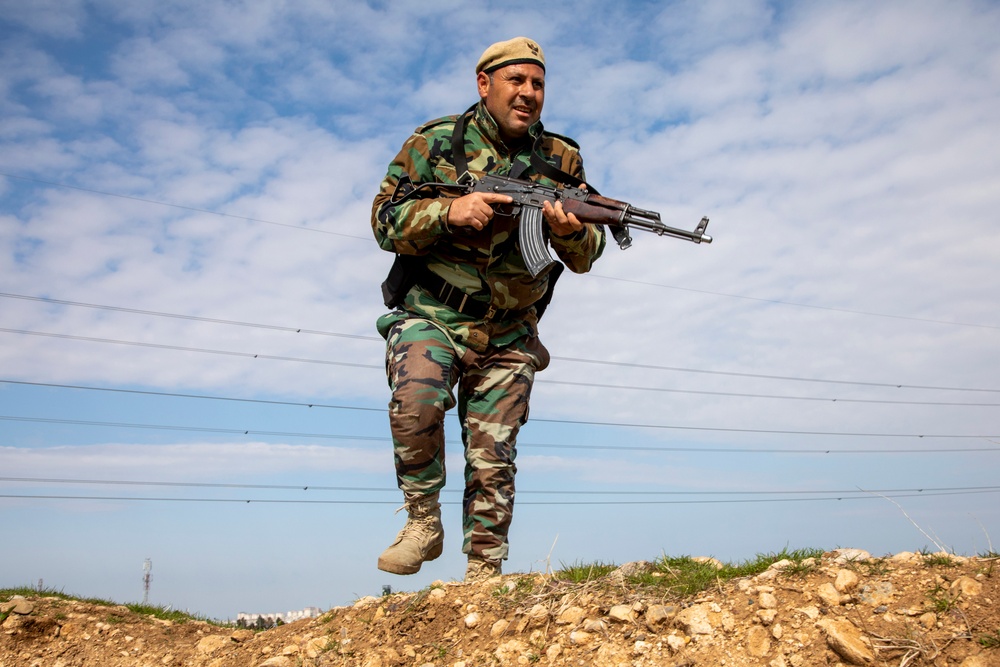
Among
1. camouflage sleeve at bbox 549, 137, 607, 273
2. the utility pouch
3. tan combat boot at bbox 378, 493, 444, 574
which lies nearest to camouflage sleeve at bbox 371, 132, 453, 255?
the utility pouch

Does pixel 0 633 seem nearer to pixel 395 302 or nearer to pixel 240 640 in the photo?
pixel 240 640

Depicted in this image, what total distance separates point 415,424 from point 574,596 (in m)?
1.34

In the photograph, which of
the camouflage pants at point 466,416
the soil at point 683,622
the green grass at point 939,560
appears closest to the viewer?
the soil at point 683,622

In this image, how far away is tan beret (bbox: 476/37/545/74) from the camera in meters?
5.39

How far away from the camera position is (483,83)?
219 inches

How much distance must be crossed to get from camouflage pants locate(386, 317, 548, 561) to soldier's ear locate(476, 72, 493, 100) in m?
1.46

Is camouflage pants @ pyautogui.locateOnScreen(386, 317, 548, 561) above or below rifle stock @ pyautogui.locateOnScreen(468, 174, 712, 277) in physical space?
below

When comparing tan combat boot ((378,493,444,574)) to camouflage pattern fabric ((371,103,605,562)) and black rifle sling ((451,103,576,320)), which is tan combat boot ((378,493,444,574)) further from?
black rifle sling ((451,103,576,320))

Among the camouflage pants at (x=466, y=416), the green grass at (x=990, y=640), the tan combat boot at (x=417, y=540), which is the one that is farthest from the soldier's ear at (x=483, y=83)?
the green grass at (x=990, y=640)

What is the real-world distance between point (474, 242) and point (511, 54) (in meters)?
1.15

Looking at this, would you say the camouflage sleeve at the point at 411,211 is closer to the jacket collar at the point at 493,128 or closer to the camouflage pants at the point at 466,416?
the jacket collar at the point at 493,128

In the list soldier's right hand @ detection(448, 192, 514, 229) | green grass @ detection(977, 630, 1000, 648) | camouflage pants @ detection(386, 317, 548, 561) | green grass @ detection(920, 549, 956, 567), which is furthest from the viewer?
camouflage pants @ detection(386, 317, 548, 561)

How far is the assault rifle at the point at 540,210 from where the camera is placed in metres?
→ 5.21

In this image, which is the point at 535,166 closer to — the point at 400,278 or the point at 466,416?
the point at 400,278
